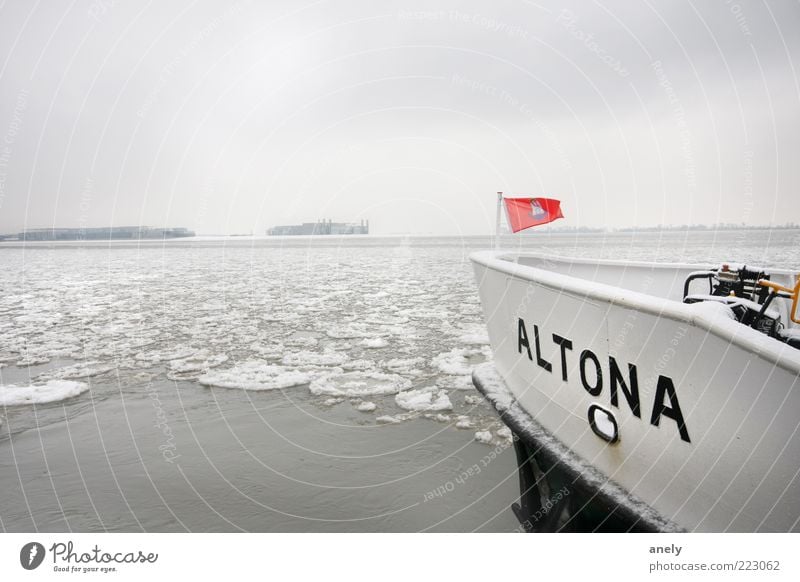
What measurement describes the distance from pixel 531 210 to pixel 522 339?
167cm

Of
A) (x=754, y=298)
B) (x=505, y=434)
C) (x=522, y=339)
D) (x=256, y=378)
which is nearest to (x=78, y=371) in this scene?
(x=256, y=378)

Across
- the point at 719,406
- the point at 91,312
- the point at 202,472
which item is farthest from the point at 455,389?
the point at 91,312

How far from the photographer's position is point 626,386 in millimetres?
2168

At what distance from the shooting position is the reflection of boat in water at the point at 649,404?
5.18ft

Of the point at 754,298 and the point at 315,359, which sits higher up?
the point at 754,298

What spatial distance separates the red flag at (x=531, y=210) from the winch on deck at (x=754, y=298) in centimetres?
137

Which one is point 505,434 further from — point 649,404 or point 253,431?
point 253,431

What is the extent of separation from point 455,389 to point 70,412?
385 centimetres

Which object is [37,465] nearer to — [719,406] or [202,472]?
[202,472]

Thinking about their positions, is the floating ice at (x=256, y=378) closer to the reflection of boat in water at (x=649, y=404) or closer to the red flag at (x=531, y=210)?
the reflection of boat in water at (x=649, y=404)

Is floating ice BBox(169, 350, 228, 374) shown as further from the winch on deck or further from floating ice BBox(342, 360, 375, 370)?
the winch on deck

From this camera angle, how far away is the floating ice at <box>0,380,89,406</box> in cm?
456

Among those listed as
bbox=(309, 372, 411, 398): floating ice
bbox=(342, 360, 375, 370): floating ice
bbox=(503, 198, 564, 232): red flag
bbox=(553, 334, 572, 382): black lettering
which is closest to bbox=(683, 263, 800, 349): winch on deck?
bbox=(553, 334, 572, 382): black lettering
